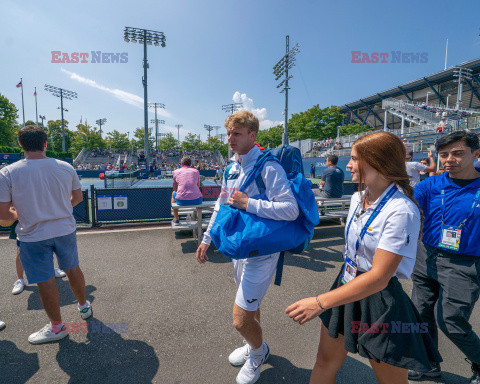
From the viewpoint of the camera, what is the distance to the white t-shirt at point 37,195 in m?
2.40

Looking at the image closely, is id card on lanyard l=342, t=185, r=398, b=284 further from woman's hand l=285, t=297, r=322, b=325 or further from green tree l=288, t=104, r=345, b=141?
green tree l=288, t=104, r=345, b=141

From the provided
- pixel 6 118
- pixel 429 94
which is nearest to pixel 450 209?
pixel 429 94

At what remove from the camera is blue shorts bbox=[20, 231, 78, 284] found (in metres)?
2.46

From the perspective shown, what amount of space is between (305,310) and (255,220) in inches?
28.7

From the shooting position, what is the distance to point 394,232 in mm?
1187

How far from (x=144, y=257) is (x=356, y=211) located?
443 cm

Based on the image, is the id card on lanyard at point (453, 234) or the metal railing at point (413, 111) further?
the metal railing at point (413, 111)

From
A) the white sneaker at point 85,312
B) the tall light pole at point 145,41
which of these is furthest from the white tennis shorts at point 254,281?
the tall light pole at point 145,41

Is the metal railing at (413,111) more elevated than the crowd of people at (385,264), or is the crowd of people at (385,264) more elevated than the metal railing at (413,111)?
the metal railing at (413,111)

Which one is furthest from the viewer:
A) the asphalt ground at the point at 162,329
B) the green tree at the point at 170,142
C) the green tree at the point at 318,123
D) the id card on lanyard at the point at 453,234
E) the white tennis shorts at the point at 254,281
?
the green tree at the point at 170,142

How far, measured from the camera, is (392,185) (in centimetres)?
135

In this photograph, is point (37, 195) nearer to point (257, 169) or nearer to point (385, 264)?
point (257, 169)

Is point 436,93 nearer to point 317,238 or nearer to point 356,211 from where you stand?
point 317,238

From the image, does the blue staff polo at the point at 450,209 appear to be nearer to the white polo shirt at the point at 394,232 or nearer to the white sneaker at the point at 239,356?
the white polo shirt at the point at 394,232
